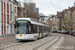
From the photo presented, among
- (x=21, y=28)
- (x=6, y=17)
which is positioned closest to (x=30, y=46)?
(x=21, y=28)

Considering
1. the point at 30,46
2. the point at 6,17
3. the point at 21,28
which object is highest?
the point at 6,17

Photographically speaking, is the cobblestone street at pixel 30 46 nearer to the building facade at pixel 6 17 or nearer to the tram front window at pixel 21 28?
the tram front window at pixel 21 28

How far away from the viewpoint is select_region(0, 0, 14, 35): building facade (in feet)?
137

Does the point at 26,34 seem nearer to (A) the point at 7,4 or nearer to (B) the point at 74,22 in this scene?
(A) the point at 7,4

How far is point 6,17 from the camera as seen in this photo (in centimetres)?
4428

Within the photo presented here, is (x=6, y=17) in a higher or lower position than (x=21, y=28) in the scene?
higher

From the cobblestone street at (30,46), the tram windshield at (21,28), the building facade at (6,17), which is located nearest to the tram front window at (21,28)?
the tram windshield at (21,28)

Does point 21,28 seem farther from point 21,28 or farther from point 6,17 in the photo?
point 6,17

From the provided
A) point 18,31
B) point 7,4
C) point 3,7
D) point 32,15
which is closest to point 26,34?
point 18,31

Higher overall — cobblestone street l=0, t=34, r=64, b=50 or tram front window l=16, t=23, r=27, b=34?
tram front window l=16, t=23, r=27, b=34

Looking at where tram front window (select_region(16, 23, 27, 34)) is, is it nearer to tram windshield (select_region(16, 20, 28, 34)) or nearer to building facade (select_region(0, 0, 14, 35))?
tram windshield (select_region(16, 20, 28, 34))

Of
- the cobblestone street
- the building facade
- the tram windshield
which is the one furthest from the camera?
the building facade

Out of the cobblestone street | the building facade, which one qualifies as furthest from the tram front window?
the building facade

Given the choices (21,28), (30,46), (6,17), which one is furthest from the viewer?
(6,17)
